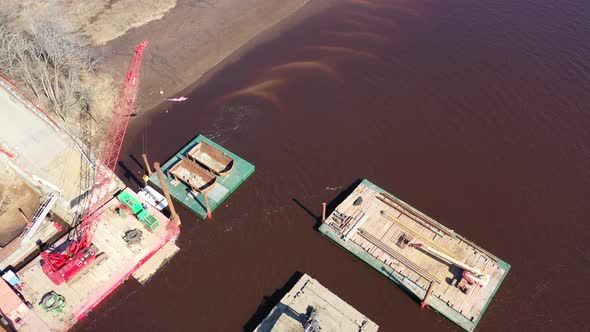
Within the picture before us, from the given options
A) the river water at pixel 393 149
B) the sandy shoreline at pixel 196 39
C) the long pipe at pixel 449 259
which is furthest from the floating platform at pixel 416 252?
the sandy shoreline at pixel 196 39

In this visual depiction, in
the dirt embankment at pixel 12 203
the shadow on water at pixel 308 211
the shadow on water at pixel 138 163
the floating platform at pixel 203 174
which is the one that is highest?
the shadow on water at pixel 308 211

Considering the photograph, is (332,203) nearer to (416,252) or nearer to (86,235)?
(416,252)

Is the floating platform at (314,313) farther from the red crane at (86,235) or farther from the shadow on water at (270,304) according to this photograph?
the red crane at (86,235)

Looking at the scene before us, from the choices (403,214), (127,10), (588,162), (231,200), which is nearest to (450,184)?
(403,214)

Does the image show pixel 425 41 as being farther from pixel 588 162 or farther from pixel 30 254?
pixel 30 254

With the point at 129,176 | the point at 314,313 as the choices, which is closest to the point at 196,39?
the point at 129,176
